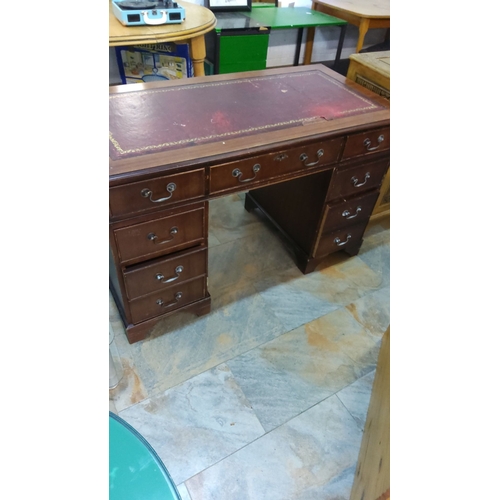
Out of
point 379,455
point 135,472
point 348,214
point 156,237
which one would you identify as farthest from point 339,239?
point 135,472

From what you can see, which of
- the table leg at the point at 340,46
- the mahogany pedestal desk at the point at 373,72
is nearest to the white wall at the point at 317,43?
the table leg at the point at 340,46

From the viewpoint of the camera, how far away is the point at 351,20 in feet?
9.57

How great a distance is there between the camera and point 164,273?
1.27m

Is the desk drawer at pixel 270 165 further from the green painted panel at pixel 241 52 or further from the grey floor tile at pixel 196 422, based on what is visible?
the green painted panel at pixel 241 52

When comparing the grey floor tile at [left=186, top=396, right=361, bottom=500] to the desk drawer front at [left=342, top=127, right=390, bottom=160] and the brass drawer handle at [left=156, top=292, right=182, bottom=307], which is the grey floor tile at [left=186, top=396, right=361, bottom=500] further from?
the desk drawer front at [left=342, top=127, right=390, bottom=160]

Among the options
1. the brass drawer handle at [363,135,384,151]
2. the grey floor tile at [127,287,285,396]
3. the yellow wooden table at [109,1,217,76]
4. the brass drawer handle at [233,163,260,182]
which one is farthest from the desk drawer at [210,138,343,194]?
the yellow wooden table at [109,1,217,76]

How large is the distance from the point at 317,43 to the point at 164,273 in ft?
9.98

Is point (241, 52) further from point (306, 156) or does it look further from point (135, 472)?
point (135, 472)

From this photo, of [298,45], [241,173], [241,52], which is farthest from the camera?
[298,45]

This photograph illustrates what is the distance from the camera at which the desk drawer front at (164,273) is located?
3.97 feet

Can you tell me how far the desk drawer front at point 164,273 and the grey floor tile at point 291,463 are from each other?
0.60 metres
